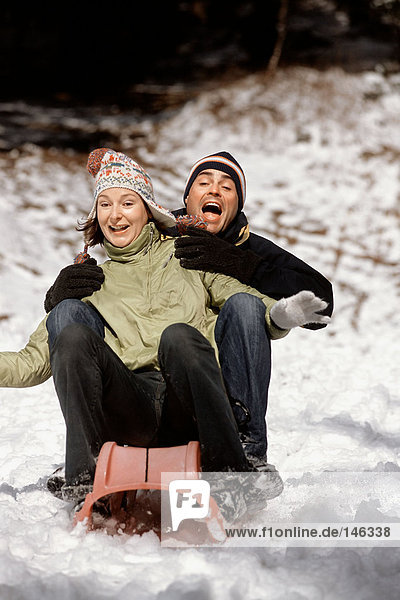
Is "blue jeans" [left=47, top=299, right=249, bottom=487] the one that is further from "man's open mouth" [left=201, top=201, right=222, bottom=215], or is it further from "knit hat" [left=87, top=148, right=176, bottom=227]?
"man's open mouth" [left=201, top=201, right=222, bottom=215]

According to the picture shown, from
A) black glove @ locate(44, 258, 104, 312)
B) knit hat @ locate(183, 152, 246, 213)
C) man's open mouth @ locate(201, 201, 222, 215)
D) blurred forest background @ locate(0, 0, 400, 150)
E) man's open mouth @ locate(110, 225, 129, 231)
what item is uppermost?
blurred forest background @ locate(0, 0, 400, 150)

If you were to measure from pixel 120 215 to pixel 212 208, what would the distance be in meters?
0.46

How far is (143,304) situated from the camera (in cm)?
220

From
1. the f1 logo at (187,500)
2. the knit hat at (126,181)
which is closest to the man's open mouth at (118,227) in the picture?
the knit hat at (126,181)

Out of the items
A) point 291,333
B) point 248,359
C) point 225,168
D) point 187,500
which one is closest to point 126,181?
point 225,168

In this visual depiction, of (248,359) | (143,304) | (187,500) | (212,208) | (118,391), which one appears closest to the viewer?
(187,500)

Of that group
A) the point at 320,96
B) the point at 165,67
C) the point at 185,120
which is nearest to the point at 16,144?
the point at 185,120

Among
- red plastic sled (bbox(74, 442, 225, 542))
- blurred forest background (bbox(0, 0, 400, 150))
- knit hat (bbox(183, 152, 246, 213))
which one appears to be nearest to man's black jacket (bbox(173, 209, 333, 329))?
knit hat (bbox(183, 152, 246, 213))

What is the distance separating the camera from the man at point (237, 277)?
2104 millimetres

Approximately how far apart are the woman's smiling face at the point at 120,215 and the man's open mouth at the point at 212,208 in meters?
0.33

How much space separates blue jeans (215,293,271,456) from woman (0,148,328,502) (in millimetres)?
59

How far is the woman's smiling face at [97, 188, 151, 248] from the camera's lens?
232cm

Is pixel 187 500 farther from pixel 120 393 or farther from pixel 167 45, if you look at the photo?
pixel 167 45

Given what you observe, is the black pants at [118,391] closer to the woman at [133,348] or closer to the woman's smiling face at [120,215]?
the woman at [133,348]
